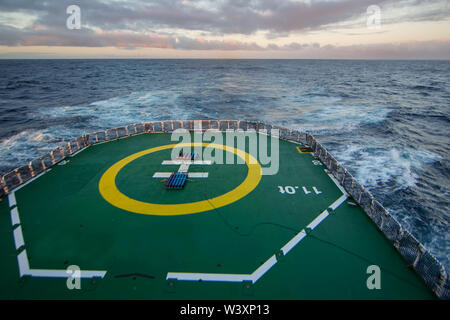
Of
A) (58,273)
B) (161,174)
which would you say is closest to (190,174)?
(161,174)

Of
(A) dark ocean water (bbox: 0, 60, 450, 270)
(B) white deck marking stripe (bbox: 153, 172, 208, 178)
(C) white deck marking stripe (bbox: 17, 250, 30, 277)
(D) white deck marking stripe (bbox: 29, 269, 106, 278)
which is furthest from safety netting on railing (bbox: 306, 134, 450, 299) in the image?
(C) white deck marking stripe (bbox: 17, 250, 30, 277)

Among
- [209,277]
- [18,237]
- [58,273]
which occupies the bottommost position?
[209,277]

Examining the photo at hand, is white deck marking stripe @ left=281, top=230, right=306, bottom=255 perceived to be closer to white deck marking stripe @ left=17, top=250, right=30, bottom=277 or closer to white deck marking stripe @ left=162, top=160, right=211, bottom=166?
white deck marking stripe @ left=162, top=160, right=211, bottom=166

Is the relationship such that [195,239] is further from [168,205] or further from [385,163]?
[385,163]

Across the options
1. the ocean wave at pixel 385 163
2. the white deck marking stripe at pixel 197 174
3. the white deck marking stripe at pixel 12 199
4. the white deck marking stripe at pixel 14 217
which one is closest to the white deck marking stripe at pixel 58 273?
the white deck marking stripe at pixel 14 217

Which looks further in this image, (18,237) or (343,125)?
(343,125)

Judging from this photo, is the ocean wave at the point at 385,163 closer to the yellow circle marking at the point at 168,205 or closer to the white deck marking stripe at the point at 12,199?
the yellow circle marking at the point at 168,205

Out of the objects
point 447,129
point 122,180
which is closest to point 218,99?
point 447,129
